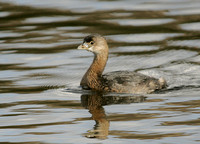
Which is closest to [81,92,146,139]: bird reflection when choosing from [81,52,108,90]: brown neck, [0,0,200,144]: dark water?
[0,0,200,144]: dark water

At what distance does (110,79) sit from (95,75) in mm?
501

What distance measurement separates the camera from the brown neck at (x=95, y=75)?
1368cm

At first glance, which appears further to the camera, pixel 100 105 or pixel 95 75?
pixel 95 75

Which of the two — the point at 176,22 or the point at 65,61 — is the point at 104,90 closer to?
the point at 65,61

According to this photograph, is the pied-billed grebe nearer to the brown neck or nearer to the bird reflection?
the brown neck

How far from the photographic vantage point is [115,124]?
1029 centimetres

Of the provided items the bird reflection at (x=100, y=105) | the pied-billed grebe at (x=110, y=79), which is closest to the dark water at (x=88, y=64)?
the bird reflection at (x=100, y=105)

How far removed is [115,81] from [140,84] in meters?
0.53

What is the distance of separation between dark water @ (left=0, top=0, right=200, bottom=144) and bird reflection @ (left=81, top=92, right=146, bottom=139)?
0.02m

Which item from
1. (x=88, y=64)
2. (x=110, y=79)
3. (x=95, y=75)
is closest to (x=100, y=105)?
(x=110, y=79)

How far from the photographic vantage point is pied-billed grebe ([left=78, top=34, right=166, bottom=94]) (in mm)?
A: 13328

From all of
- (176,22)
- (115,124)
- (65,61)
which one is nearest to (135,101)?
(115,124)

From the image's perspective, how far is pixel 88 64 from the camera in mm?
16375

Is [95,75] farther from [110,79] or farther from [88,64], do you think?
[88,64]
